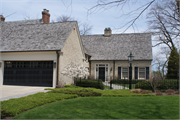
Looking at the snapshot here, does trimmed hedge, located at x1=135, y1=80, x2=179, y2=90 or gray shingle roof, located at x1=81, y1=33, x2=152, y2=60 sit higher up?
gray shingle roof, located at x1=81, y1=33, x2=152, y2=60

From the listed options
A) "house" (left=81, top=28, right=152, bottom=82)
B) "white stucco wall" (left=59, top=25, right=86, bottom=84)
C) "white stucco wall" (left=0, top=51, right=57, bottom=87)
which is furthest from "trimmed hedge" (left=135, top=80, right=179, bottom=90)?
"house" (left=81, top=28, right=152, bottom=82)

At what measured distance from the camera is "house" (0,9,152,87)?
15.5m

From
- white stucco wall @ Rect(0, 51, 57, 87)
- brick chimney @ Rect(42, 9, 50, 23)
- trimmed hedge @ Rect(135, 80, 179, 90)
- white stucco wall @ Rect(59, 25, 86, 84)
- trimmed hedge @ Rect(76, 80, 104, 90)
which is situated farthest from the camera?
brick chimney @ Rect(42, 9, 50, 23)

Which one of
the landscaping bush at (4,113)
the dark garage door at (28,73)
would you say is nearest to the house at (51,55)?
the dark garage door at (28,73)

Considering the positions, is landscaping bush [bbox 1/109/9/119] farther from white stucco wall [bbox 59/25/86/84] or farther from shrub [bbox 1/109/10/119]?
white stucco wall [bbox 59/25/86/84]

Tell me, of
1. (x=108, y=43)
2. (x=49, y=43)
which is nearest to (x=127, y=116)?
(x=49, y=43)

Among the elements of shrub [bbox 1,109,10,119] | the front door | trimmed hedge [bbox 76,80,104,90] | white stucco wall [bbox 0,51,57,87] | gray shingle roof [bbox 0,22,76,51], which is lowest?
shrub [bbox 1,109,10,119]

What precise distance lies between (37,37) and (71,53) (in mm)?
3736

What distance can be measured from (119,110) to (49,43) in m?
11.3

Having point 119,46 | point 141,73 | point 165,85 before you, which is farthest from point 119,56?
point 165,85

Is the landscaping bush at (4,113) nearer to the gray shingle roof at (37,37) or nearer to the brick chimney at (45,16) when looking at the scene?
the gray shingle roof at (37,37)

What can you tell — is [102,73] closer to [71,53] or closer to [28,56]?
[71,53]

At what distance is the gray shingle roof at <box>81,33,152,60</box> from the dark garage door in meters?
8.89

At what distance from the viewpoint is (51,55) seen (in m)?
15.3
